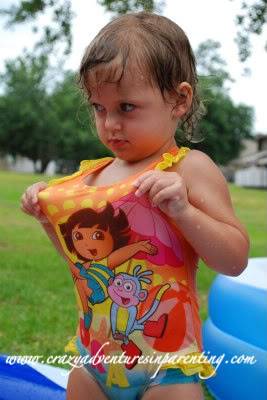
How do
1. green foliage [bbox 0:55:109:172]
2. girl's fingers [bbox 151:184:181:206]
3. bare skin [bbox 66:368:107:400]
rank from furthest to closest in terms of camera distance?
green foliage [bbox 0:55:109:172], bare skin [bbox 66:368:107:400], girl's fingers [bbox 151:184:181:206]

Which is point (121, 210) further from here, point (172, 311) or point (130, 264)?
point (172, 311)

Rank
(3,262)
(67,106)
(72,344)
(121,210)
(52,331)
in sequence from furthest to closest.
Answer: (67,106)
(3,262)
(52,331)
(72,344)
(121,210)

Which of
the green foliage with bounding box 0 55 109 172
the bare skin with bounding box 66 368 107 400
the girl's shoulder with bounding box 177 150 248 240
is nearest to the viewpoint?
the girl's shoulder with bounding box 177 150 248 240

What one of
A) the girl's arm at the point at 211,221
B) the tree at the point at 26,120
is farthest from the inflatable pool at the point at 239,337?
the tree at the point at 26,120

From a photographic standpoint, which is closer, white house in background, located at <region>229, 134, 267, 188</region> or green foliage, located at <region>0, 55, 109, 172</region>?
white house in background, located at <region>229, 134, 267, 188</region>

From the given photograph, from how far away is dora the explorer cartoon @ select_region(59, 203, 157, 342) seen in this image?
1.71m

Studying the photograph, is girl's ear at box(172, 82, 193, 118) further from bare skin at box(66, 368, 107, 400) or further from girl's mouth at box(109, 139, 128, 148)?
bare skin at box(66, 368, 107, 400)

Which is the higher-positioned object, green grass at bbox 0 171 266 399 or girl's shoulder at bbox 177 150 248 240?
girl's shoulder at bbox 177 150 248 240

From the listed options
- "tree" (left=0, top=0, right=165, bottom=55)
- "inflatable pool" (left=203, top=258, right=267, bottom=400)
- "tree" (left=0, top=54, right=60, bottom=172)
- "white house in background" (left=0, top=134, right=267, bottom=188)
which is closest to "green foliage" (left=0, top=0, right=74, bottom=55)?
"tree" (left=0, top=0, right=165, bottom=55)

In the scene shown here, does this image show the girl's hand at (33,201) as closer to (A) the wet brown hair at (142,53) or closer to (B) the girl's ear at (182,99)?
(A) the wet brown hair at (142,53)

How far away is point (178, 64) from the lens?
1.75 m

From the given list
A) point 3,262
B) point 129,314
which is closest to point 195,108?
point 129,314

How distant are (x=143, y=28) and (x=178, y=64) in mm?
139

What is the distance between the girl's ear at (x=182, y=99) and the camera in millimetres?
1769
